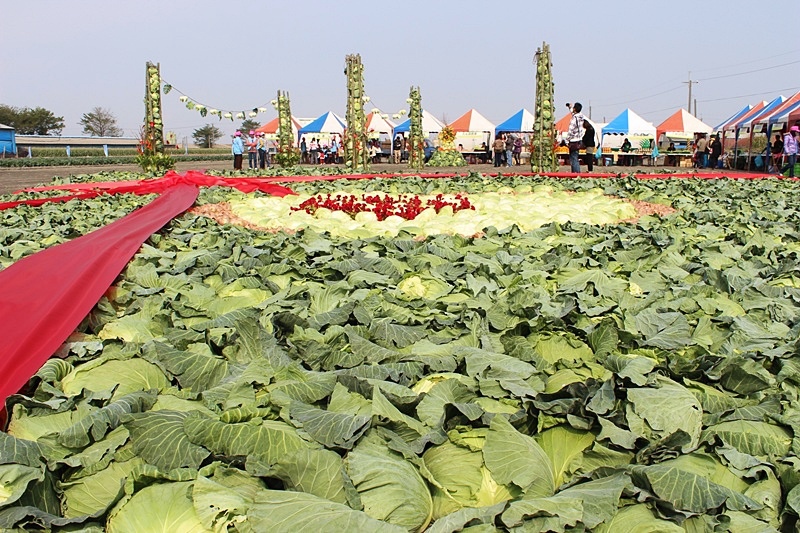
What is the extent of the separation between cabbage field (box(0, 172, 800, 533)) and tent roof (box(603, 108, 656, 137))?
37810 mm

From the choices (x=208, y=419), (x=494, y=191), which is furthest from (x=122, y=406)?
(x=494, y=191)

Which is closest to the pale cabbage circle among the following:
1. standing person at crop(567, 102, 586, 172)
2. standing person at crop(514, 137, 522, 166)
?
standing person at crop(567, 102, 586, 172)

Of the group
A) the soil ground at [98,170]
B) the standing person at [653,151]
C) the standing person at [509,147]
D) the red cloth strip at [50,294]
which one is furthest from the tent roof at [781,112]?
the red cloth strip at [50,294]

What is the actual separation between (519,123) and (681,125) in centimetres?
977

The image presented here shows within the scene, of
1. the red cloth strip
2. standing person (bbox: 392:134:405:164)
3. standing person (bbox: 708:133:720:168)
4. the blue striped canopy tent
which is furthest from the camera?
the blue striped canopy tent

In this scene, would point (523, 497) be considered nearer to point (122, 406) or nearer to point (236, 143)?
point (122, 406)

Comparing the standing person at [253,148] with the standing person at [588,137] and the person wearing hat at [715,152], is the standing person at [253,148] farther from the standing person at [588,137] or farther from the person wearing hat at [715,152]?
the person wearing hat at [715,152]

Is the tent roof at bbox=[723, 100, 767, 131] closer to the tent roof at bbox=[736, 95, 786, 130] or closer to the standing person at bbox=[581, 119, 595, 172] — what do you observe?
the tent roof at bbox=[736, 95, 786, 130]

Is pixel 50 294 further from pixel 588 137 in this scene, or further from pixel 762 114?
pixel 762 114

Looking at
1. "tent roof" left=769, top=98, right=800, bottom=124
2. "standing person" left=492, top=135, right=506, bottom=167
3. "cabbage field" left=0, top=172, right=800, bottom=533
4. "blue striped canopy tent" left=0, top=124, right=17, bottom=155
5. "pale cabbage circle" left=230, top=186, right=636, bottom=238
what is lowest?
"cabbage field" left=0, top=172, right=800, bottom=533

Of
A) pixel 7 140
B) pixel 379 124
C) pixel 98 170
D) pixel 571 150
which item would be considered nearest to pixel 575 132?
pixel 571 150

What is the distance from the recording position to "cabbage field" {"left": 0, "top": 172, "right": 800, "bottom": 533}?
1964 mm

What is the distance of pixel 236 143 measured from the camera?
24.9m

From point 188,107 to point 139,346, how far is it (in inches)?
851
